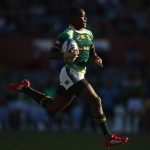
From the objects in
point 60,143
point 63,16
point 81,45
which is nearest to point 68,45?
point 81,45

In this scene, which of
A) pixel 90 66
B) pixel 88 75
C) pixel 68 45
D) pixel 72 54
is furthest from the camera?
pixel 90 66

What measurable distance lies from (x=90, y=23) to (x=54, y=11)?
202 centimetres

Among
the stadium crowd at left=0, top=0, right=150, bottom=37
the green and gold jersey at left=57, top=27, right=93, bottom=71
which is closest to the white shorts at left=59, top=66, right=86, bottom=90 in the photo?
the green and gold jersey at left=57, top=27, right=93, bottom=71

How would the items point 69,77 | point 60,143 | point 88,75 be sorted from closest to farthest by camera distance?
point 69,77, point 60,143, point 88,75

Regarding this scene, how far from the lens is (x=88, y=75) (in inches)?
959

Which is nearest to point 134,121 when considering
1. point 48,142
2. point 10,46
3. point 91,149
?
point 10,46

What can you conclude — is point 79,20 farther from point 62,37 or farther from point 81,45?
point 62,37

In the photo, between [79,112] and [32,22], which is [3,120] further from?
[32,22]

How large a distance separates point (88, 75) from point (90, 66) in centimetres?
65

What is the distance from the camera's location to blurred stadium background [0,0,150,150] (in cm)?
2228

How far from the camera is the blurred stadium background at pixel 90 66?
22.3m

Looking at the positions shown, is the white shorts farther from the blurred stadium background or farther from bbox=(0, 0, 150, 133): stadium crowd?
bbox=(0, 0, 150, 133): stadium crowd

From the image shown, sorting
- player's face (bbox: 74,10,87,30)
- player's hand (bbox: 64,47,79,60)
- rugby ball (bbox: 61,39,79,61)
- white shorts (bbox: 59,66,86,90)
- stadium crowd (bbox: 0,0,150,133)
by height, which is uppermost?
stadium crowd (bbox: 0,0,150,133)

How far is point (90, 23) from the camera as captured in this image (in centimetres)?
2588
